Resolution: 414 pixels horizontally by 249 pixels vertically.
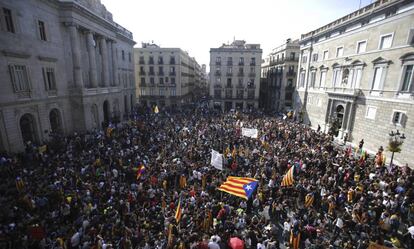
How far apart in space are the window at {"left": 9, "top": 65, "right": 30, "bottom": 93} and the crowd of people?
5.25m

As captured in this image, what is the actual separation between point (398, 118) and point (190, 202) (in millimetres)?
21268

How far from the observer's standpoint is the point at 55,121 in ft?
75.7

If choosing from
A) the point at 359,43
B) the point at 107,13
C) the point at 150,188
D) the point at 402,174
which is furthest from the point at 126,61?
the point at 402,174

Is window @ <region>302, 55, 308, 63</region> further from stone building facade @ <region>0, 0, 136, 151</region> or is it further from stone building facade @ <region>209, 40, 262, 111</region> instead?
stone building facade @ <region>0, 0, 136, 151</region>

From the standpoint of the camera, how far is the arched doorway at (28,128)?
19047 mm

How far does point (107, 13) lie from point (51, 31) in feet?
46.6

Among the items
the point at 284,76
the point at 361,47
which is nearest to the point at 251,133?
the point at 361,47

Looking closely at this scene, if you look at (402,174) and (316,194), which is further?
(402,174)

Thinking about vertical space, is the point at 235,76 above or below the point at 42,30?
below

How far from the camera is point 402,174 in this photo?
14.7 m

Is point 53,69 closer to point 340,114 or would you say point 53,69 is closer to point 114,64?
point 114,64

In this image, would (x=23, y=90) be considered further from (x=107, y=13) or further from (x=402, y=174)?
(x=402, y=174)

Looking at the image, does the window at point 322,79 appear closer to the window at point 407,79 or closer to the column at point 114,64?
the window at point 407,79

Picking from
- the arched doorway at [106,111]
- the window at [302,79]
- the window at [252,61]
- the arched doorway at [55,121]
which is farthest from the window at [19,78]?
the window at [252,61]
